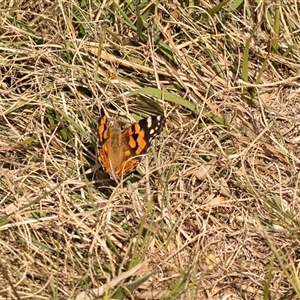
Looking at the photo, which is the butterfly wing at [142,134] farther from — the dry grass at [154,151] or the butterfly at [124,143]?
the dry grass at [154,151]

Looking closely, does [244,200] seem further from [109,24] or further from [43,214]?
[109,24]

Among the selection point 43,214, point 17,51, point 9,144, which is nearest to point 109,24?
point 17,51

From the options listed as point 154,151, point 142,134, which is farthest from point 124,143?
point 154,151

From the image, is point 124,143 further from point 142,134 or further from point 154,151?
point 154,151

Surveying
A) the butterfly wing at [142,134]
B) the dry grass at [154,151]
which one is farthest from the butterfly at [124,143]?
the dry grass at [154,151]

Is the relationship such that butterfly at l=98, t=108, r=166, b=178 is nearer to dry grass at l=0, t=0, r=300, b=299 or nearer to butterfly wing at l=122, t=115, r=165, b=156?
butterfly wing at l=122, t=115, r=165, b=156
